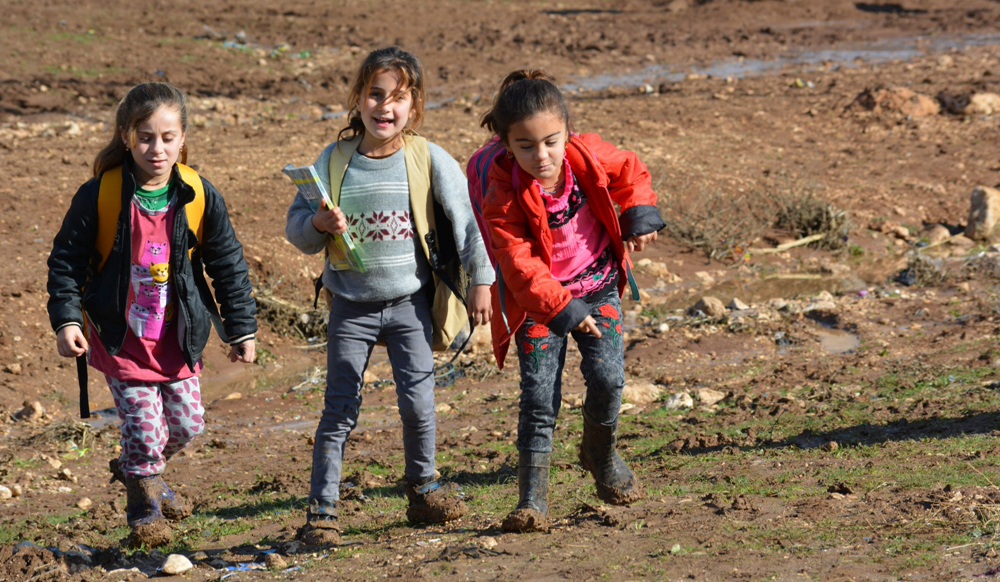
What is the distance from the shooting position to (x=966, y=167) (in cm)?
1104

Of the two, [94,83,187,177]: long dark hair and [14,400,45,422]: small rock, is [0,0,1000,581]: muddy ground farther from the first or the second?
[94,83,187,177]: long dark hair

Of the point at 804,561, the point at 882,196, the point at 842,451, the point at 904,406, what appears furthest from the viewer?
the point at 882,196

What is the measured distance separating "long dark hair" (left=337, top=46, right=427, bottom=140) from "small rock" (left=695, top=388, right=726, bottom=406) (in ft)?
9.03

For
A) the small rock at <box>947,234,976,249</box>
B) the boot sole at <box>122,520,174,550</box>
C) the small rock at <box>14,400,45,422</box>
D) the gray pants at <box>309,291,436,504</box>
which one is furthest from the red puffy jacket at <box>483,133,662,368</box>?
the small rock at <box>947,234,976,249</box>

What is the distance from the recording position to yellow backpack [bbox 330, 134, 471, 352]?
3707 mm

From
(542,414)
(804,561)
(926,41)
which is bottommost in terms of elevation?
(804,561)

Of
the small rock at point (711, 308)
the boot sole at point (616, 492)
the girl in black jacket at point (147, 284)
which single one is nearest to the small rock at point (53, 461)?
the girl in black jacket at point (147, 284)

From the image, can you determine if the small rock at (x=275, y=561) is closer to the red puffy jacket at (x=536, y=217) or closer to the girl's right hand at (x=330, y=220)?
the red puffy jacket at (x=536, y=217)

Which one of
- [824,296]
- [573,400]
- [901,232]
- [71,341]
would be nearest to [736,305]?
[824,296]

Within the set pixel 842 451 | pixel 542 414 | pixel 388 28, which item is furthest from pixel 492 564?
pixel 388 28

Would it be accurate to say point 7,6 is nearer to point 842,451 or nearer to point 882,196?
point 882,196

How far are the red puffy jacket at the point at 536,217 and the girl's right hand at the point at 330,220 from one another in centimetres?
48

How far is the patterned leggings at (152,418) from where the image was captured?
3.68 metres

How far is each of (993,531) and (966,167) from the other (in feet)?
28.7
